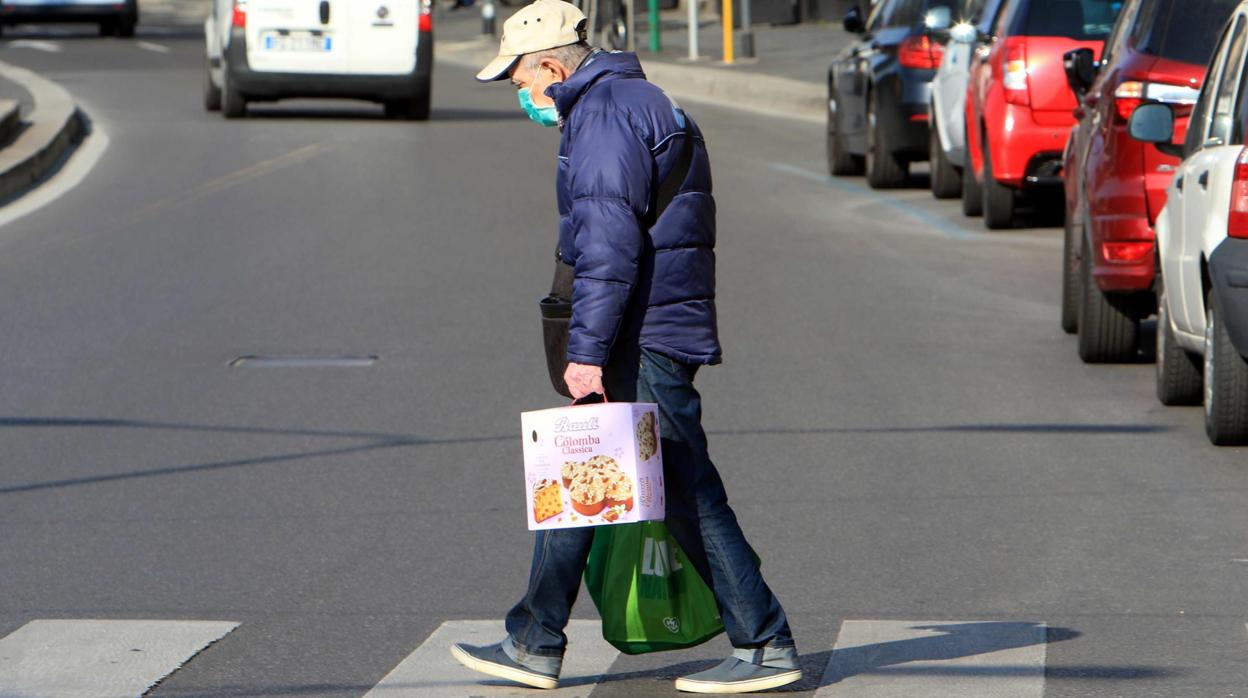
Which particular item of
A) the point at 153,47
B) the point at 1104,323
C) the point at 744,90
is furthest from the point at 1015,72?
the point at 153,47

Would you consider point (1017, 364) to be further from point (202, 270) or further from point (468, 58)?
point (468, 58)

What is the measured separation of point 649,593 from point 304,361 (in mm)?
5597

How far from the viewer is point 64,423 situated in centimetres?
927

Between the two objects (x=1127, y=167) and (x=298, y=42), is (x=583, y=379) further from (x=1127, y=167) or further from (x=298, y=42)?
(x=298, y=42)

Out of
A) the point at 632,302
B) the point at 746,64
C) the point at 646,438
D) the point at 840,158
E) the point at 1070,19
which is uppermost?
the point at 632,302

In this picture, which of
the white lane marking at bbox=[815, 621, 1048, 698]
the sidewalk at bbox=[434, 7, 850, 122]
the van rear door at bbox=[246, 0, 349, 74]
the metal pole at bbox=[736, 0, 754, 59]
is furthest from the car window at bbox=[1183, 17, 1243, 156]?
the metal pole at bbox=[736, 0, 754, 59]

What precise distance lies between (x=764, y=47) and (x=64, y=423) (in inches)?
1113

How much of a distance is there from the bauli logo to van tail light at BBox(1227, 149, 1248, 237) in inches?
146

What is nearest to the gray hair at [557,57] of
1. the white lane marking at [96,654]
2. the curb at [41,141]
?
the white lane marking at [96,654]

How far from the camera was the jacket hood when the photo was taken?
5.27 meters

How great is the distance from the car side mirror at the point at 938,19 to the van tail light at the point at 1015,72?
2396 millimetres

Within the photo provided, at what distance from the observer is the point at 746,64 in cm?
3281

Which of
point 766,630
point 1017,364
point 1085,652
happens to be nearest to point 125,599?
point 766,630

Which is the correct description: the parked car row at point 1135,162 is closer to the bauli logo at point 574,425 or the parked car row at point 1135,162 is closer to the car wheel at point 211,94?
the bauli logo at point 574,425
